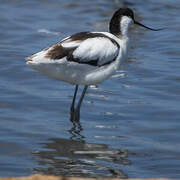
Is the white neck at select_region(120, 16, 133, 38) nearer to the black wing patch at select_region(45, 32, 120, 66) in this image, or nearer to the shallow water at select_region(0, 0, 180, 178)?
the black wing patch at select_region(45, 32, 120, 66)

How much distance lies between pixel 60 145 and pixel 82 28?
627 centimetres

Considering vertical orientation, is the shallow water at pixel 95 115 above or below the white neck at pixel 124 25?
below

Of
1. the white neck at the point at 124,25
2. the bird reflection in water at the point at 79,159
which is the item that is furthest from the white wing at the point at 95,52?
the bird reflection in water at the point at 79,159

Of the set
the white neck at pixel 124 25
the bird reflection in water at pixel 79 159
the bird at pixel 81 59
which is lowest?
the bird reflection in water at pixel 79 159

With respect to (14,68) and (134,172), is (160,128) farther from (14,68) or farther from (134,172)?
(14,68)

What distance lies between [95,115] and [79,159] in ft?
5.21

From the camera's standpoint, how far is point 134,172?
19.4ft

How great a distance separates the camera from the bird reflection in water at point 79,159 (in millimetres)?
5848

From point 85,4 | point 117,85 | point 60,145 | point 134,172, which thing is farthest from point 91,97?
point 85,4

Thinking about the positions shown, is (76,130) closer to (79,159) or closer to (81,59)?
(81,59)

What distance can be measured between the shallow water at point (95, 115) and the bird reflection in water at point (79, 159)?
10 millimetres

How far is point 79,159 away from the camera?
6.26 metres

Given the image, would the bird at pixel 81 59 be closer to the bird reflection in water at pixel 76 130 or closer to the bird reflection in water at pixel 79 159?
the bird reflection in water at pixel 76 130

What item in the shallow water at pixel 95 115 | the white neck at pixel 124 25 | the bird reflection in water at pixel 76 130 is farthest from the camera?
the white neck at pixel 124 25
